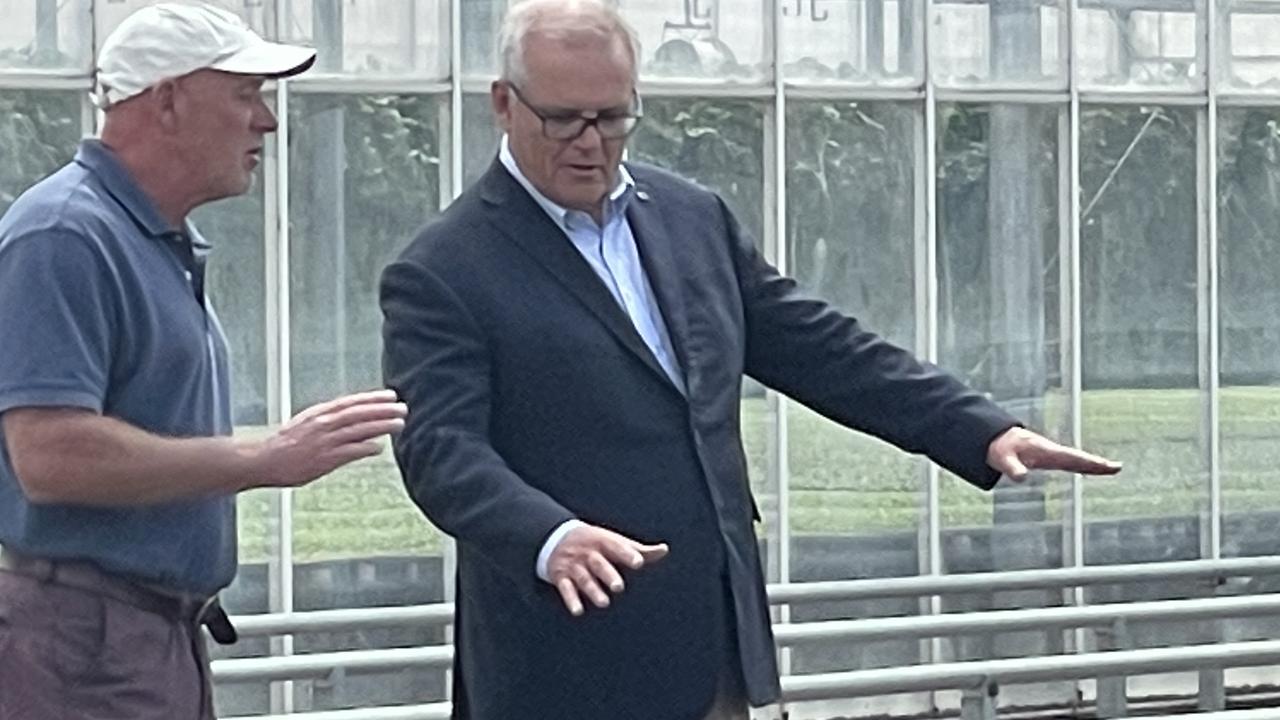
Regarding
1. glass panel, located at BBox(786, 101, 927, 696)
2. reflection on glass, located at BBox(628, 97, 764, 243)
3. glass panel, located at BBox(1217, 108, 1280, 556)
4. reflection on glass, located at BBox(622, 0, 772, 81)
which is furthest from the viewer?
glass panel, located at BBox(1217, 108, 1280, 556)

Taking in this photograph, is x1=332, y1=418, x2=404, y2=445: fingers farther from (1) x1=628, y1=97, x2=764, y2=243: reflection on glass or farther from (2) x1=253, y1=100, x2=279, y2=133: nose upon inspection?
(1) x1=628, y1=97, x2=764, y2=243: reflection on glass

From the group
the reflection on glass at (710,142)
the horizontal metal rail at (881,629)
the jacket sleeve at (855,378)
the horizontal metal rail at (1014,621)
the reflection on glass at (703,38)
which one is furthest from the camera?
the reflection on glass at (710,142)

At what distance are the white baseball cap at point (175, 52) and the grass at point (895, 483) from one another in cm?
960

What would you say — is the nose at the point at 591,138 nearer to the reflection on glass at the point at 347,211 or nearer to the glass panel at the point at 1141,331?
the reflection on glass at the point at 347,211

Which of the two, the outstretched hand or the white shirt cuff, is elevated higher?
the outstretched hand

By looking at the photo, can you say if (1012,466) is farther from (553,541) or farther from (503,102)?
(503,102)

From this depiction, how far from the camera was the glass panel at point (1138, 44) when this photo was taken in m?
16.7

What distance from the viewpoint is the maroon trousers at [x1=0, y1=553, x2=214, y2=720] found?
16.2ft

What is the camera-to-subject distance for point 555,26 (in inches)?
207

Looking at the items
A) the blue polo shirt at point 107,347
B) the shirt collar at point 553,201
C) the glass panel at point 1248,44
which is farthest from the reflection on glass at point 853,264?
the blue polo shirt at point 107,347

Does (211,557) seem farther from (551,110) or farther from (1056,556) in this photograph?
(1056,556)

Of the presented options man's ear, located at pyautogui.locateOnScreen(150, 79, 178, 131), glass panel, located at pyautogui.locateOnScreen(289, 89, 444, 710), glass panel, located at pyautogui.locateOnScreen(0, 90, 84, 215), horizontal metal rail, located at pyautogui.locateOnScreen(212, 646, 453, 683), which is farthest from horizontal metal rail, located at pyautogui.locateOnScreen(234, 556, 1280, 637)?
man's ear, located at pyautogui.locateOnScreen(150, 79, 178, 131)

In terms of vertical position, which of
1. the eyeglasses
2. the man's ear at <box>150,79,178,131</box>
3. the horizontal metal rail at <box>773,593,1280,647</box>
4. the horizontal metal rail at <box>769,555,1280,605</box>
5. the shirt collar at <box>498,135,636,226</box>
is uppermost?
the man's ear at <box>150,79,178,131</box>

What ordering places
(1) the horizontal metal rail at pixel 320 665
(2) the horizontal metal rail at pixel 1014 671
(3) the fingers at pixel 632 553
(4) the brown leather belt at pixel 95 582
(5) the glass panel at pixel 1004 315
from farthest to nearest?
(5) the glass panel at pixel 1004 315, (1) the horizontal metal rail at pixel 320 665, (2) the horizontal metal rail at pixel 1014 671, (4) the brown leather belt at pixel 95 582, (3) the fingers at pixel 632 553
